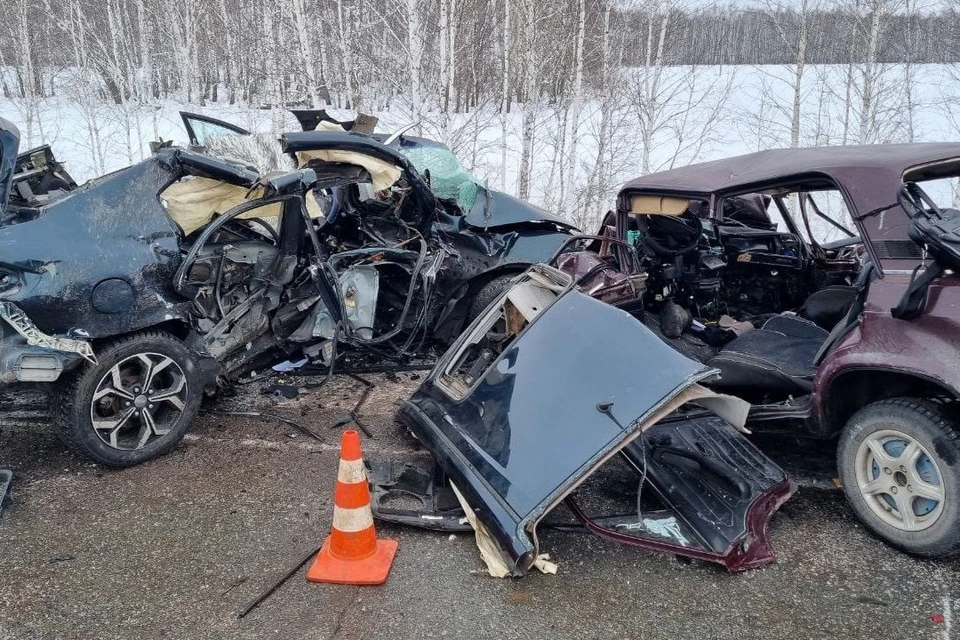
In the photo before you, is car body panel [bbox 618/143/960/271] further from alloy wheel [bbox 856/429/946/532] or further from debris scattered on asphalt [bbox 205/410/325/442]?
debris scattered on asphalt [bbox 205/410/325/442]

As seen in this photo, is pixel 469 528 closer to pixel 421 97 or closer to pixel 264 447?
pixel 264 447

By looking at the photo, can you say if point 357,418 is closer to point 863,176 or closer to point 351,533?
point 351,533

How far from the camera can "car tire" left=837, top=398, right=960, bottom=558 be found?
8.88 feet

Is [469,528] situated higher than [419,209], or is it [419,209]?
[419,209]

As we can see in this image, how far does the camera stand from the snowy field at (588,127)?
13844mm

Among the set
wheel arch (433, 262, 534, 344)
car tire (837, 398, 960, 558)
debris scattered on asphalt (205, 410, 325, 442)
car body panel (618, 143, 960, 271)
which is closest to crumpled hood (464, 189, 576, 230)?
wheel arch (433, 262, 534, 344)

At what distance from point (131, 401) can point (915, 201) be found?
13.9 feet

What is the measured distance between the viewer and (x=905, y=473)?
285 centimetres

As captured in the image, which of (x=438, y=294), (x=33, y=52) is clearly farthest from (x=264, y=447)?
(x=33, y=52)

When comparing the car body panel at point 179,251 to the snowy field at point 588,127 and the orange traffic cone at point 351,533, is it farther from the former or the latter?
the snowy field at point 588,127

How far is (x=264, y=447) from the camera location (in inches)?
164

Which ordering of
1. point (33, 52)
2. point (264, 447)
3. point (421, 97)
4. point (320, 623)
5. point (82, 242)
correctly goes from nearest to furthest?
point (320, 623), point (82, 242), point (264, 447), point (421, 97), point (33, 52)

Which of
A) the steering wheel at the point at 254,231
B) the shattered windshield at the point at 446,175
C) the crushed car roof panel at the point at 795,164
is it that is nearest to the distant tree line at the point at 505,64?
the shattered windshield at the point at 446,175

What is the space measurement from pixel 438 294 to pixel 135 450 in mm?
2508
